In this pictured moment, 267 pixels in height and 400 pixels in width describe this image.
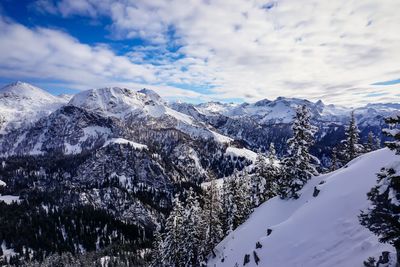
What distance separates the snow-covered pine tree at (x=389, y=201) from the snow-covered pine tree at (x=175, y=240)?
129 feet

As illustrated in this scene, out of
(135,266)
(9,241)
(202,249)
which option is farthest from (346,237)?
(9,241)

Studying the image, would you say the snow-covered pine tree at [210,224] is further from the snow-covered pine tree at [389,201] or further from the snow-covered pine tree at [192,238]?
the snow-covered pine tree at [389,201]

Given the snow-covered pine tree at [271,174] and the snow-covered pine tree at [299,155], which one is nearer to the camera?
the snow-covered pine tree at [299,155]

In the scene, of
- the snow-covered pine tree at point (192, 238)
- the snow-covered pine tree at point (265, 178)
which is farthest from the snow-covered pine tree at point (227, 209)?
the snow-covered pine tree at point (192, 238)

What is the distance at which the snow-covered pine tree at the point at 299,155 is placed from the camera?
1583 inches

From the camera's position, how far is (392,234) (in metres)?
14.5

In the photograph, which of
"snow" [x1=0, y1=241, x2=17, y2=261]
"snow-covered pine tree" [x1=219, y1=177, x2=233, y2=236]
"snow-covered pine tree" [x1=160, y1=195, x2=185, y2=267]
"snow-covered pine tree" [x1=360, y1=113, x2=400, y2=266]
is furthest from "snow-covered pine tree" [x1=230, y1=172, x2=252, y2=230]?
"snow" [x1=0, y1=241, x2=17, y2=261]

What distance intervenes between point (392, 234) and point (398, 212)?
108 cm

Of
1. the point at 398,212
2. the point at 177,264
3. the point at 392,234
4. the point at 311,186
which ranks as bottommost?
the point at 177,264

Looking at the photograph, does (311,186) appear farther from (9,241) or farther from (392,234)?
(9,241)

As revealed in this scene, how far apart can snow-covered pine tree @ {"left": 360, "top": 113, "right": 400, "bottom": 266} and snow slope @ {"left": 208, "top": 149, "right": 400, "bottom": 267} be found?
11.5 feet

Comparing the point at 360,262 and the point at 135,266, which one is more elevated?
the point at 360,262

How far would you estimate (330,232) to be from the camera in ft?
78.1

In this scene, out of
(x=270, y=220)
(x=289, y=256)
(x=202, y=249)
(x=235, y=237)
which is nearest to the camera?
(x=289, y=256)
